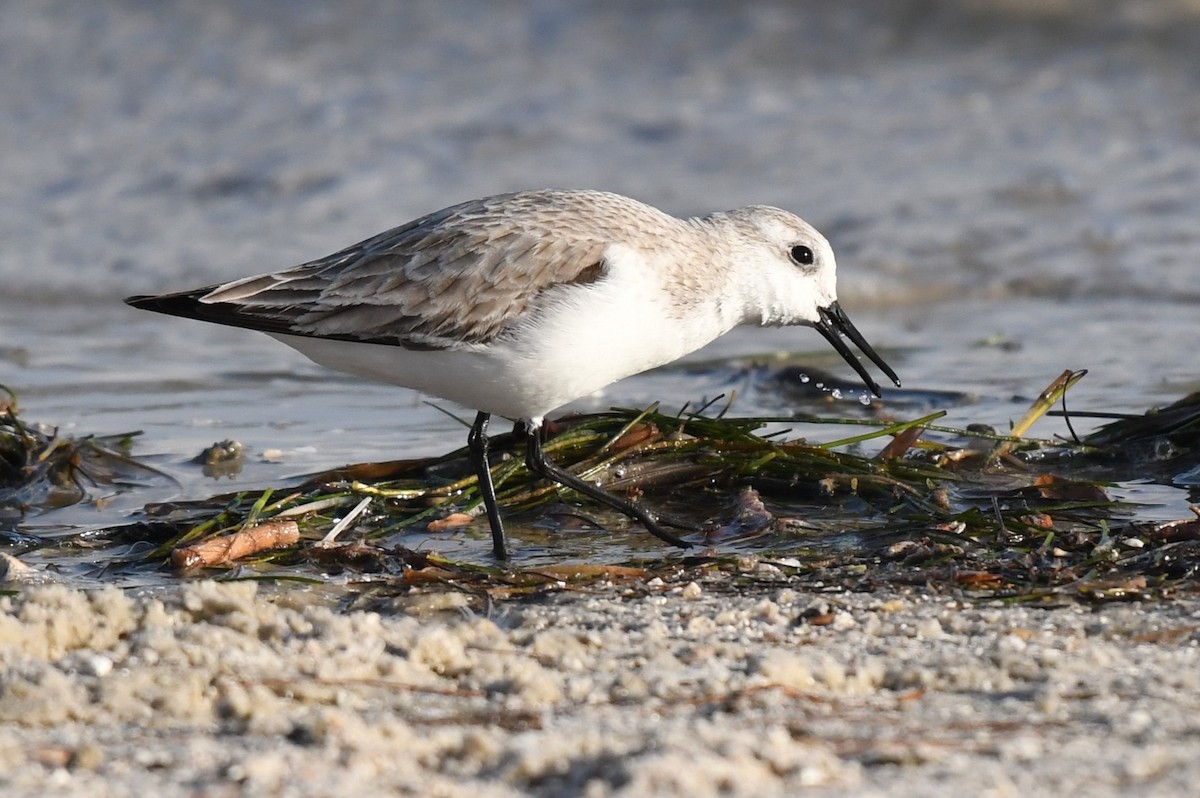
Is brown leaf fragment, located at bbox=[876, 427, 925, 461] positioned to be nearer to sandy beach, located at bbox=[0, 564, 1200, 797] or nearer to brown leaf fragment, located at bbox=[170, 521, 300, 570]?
sandy beach, located at bbox=[0, 564, 1200, 797]

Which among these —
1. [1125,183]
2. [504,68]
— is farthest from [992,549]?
[504,68]

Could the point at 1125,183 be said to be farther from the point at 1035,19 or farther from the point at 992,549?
the point at 992,549

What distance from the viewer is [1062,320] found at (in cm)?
909

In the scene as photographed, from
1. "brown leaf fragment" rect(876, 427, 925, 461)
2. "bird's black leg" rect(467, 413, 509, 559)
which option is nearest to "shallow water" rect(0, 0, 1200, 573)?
"bird's black leg" rect(467, 413, 509, 559)

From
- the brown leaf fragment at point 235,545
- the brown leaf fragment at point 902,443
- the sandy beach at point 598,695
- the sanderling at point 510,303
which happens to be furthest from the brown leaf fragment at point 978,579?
the brown leaf fragment at point 235,545

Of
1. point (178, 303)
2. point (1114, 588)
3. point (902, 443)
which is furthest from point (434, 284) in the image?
point (1114, 588)

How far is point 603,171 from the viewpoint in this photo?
12.4m

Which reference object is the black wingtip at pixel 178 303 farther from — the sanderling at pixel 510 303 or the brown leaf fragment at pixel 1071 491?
the brown leaf fragment at pixel 1071 491

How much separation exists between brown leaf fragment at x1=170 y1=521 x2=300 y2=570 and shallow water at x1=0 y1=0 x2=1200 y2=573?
1.98 feet

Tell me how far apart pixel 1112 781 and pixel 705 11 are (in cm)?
1330

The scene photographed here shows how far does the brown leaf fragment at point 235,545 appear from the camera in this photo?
4.86 metres

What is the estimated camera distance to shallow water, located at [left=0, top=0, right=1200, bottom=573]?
7.59 meters

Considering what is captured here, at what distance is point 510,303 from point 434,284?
270 mm

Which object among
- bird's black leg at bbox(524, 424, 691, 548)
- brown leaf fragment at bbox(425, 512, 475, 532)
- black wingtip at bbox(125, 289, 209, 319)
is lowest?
brown leaf fragment at bbox(425, 512, 475, 532)
